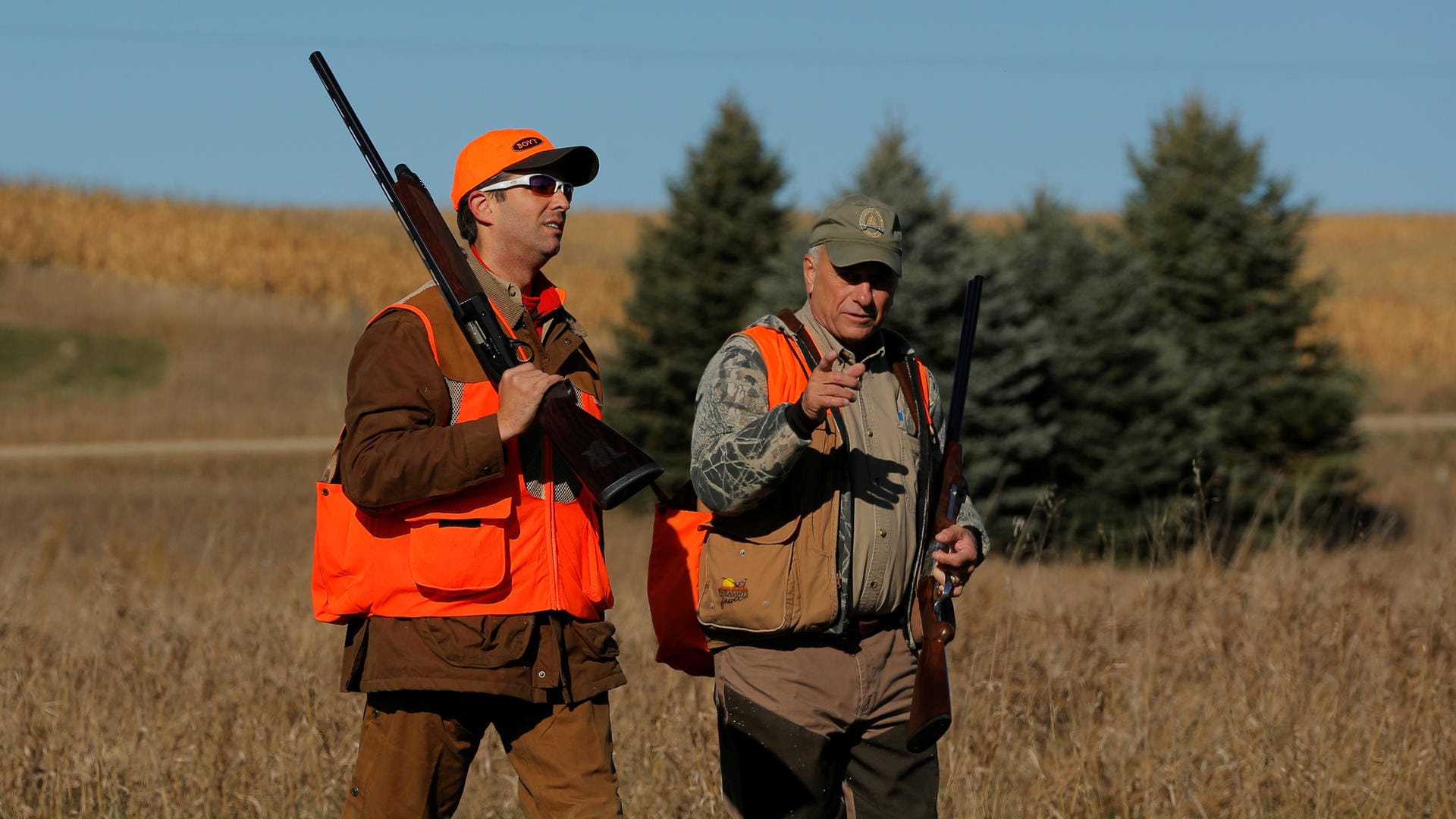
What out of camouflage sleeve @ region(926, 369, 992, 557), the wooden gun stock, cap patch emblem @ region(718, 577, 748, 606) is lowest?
the wooden gun stock

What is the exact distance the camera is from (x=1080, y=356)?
18.9 m

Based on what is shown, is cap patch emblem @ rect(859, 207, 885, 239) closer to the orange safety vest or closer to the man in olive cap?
the man in olive cap

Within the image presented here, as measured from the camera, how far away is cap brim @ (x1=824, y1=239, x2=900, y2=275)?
3766 millimetres

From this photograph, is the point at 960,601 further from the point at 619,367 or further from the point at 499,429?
the point at 619,367

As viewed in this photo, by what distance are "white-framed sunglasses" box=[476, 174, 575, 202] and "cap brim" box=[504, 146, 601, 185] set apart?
2cm

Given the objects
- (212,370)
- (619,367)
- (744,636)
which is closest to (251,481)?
(619,367)

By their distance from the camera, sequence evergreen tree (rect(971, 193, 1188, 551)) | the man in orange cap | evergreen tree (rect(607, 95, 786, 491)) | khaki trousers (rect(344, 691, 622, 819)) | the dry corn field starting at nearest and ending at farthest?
the man in orange cap → khaki trousers (rect(344, 691, 622, 819)) → evergreen tree (rect(971, 193, 1188, 551)) → evergreen tree (rect(607, 95, 786, 491)) → the dry corn field

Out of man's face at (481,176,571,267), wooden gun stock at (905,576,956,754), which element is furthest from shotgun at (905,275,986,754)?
man's face at (481,176,571,267)

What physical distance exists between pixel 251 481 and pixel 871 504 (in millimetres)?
19825

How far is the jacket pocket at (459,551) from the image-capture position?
3391mm

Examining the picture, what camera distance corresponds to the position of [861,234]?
378cm

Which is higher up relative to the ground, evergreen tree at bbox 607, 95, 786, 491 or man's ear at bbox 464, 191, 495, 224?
evergreen tree at bbox 607, 95, 786, 491

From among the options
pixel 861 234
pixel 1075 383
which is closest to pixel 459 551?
pixel 861 234

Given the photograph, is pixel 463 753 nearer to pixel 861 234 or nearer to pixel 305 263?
pixel 861 234
